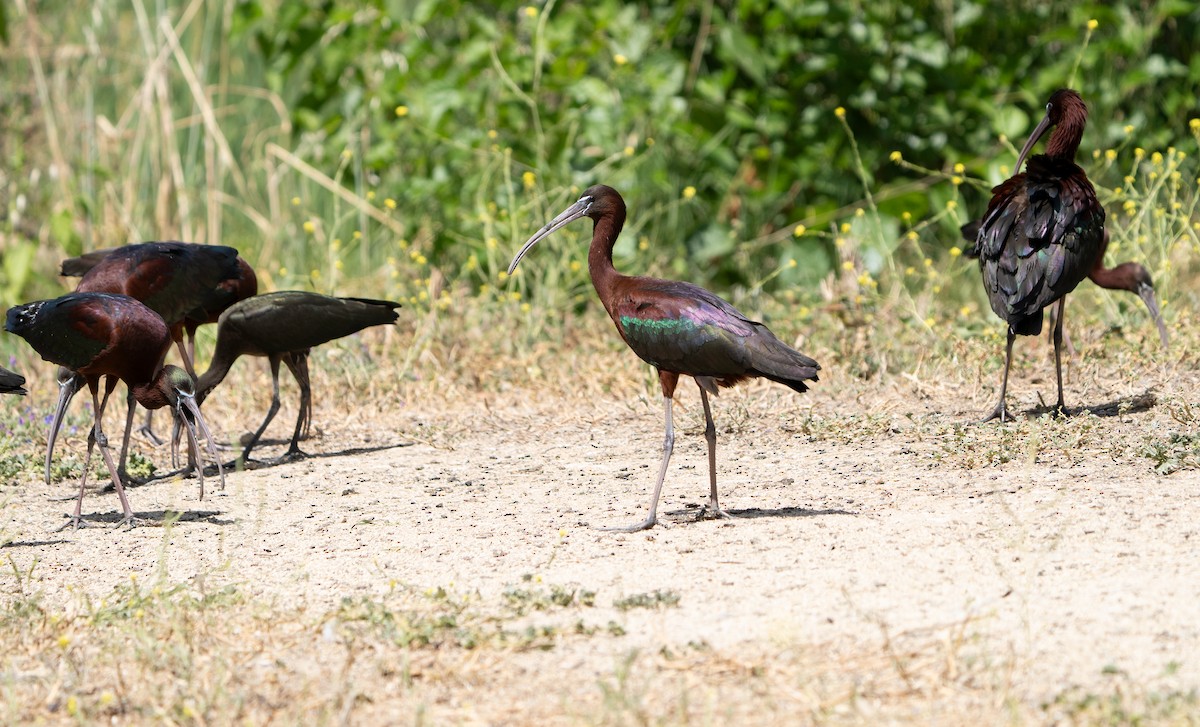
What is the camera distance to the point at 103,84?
33.7ft

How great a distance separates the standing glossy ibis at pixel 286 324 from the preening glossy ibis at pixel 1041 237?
8.46 ft

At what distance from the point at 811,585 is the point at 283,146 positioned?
6.99 meters

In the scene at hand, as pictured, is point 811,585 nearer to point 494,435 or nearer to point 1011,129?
point 494,435

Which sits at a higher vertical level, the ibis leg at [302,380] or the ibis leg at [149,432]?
the ibis leg at [302,380]

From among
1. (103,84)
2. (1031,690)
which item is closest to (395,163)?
(103,84)

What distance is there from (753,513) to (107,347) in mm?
2558

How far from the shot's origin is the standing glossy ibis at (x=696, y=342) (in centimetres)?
485

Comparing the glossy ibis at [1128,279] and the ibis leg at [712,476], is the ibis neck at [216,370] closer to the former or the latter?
the ibis leg at [712,476]

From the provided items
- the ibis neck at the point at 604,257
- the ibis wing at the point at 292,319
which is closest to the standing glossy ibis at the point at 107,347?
the ibis wing at the point at 292,319

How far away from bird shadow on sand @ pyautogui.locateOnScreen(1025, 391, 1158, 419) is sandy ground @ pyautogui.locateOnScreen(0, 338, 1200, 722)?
2.2 inches

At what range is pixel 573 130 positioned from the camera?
8.15m

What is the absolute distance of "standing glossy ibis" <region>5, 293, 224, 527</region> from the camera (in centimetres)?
564

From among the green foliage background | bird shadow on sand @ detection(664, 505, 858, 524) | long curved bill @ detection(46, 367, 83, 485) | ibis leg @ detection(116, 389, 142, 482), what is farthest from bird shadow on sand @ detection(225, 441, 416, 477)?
bird shadow on sand @ detection(664, 505, 858, 524)

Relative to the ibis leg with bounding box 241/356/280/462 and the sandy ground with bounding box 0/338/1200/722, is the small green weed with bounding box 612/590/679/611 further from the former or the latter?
the ibis leg with bounding box 241/356/280/462
